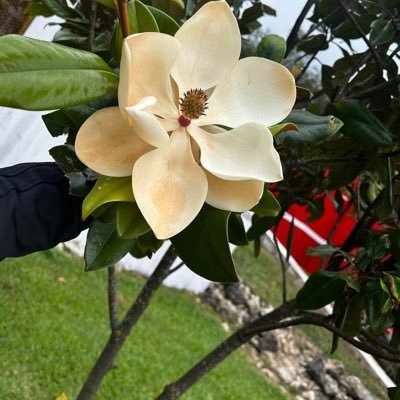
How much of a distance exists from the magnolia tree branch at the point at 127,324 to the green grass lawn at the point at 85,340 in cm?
92

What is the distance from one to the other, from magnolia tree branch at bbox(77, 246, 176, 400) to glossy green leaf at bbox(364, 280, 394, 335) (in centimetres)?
48

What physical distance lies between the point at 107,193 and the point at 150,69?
0.13 m

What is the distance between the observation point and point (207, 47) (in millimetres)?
555

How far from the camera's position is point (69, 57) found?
504 millimetres

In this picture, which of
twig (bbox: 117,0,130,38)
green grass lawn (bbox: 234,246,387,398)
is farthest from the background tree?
green grass lawn (bbox: 234,246,387,398)

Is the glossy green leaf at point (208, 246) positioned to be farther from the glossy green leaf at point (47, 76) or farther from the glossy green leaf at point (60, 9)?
the glossy green leaf at point (60, 9)

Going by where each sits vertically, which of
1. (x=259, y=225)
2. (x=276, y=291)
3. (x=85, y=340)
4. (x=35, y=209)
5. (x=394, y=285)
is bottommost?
(x=276, y=291)

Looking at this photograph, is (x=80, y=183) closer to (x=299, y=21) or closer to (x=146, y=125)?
(x=146, y=125)

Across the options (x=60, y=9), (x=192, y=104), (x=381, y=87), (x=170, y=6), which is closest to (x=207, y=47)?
(x=192, y=104)

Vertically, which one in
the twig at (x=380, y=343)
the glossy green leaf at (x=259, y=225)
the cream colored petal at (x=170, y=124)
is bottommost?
the glossy green leaf at (x=259, y=225)

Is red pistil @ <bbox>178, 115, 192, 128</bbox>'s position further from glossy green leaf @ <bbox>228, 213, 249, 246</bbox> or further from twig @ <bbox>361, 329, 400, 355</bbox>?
twig @ <bbox>361, 329, 400, 355</bbox>

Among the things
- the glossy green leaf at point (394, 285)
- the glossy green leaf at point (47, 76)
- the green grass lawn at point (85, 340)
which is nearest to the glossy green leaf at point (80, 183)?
the glossy green leaf at point (47, 76)

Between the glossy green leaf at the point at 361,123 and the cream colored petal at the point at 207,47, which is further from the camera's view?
the glossy green leaf at the point at 361,123

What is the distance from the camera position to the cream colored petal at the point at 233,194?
541 mm
